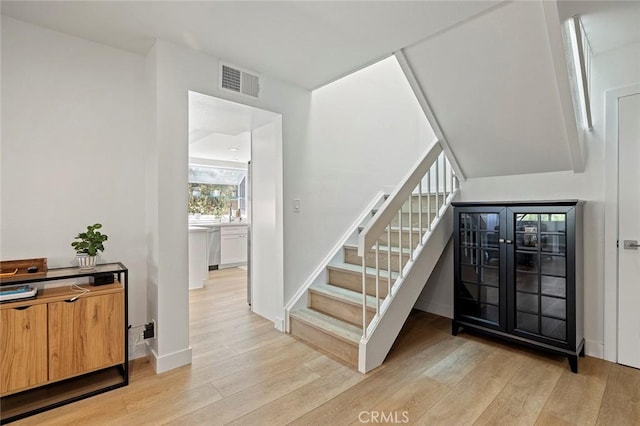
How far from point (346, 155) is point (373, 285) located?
145 centimetres

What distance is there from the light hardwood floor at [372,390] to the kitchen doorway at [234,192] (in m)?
0.96

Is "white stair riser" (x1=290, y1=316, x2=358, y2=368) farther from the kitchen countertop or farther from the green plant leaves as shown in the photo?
the kitchen countertop

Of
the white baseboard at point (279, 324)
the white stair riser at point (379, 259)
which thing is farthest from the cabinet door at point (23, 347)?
the white stair riser at point (379, 259)

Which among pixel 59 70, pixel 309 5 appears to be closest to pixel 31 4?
pixel 59 70

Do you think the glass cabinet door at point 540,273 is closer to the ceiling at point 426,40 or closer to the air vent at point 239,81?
the ceiling at point 426,40

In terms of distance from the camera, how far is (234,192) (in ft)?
23.3

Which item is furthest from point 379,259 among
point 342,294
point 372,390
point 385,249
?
point 372,390

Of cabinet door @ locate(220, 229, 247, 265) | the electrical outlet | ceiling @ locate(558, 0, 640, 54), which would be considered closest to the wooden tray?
the electrical outlet

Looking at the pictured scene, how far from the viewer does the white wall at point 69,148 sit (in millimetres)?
2004

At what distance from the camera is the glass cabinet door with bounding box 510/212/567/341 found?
2277 mm

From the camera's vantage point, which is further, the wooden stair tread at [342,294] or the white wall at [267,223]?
the white wall at [267,223]

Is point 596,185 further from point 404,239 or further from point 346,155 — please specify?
point 346,155

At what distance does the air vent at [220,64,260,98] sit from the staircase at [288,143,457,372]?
59.1 inches

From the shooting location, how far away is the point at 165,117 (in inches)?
88.4
